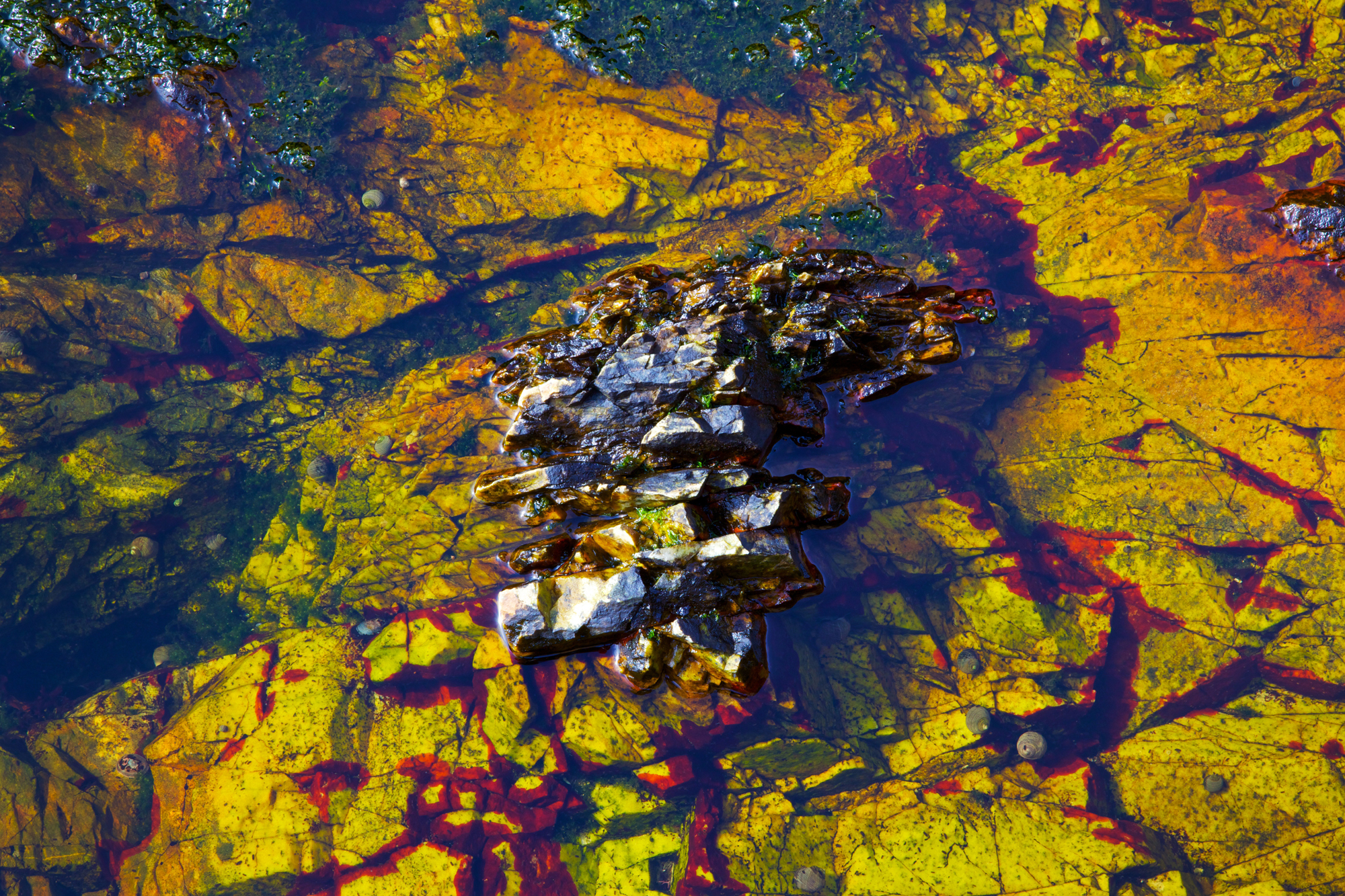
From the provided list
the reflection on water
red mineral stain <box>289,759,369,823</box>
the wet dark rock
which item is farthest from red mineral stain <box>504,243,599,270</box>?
the wet dark rock

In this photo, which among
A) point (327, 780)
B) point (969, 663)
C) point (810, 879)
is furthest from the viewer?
point (969, 663)

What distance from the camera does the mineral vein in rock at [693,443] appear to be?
12.5 ft

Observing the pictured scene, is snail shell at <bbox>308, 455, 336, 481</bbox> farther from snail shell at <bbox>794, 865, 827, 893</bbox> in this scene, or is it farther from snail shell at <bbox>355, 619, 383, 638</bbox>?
snail shell at <bbox>794, 865, 827, 893</bbox>

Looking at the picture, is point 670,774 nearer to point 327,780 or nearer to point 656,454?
point 656,454

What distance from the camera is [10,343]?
5.20 metres

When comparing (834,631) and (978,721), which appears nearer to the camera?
(834,631)

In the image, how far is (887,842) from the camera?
4.33 m

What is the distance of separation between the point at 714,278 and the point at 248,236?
14.1ft

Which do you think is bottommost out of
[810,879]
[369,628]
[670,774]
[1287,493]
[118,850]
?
[810,879]

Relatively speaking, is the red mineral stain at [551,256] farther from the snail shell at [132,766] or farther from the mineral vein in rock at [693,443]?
the snail shell at [132,766]

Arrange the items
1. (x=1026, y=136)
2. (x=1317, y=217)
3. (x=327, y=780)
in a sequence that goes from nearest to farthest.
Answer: (x=327, y=780) → (x=1317, y=217) → (x=1026, y=136)

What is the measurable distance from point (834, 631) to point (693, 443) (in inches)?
63.4

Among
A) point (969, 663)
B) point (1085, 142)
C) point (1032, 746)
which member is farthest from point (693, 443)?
point (1085, 142)

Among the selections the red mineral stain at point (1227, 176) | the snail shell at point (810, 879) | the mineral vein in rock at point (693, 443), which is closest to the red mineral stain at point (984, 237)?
the mineral vein in rock at point (693, 443)
